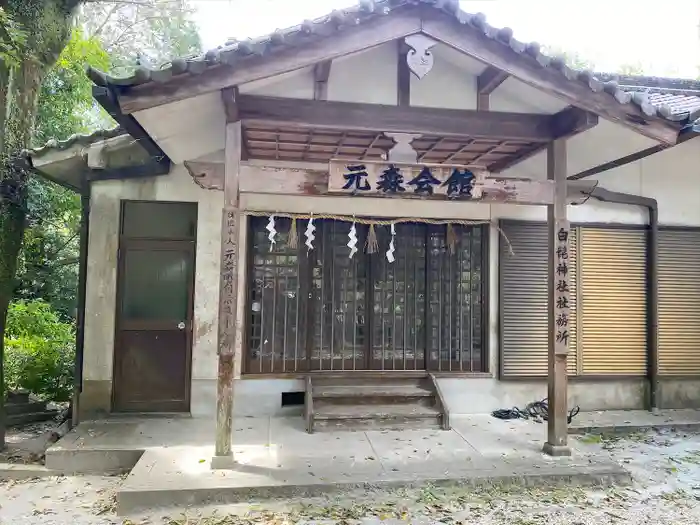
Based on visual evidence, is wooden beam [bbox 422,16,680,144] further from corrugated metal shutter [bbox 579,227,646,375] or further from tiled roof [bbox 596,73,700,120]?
tiled roof [bbox 596,73,700,120]

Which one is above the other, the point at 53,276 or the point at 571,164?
the point at 571,164

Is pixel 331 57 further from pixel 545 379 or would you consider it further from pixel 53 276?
pixel 53 276

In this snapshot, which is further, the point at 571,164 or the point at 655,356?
the point at 655,356

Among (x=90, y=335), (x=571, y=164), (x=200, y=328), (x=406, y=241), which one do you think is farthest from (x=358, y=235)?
(x=90, y=335)

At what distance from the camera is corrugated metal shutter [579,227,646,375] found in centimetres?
748

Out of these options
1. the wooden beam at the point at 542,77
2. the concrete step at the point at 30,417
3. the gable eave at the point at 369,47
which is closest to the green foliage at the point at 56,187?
the concrete step at the point at 30,417

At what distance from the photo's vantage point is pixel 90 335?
6590mm

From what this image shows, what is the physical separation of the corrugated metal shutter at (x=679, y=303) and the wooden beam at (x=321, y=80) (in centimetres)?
570

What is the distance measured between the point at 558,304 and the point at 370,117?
2789 mm

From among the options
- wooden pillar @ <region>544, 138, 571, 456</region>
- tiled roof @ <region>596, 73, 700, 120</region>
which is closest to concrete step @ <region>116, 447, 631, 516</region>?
wooden pillar @ <region>544, 138, 571, 456</region>

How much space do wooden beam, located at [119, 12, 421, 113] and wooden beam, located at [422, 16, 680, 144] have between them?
288mm

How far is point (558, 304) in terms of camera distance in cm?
550

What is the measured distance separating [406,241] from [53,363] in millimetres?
5323

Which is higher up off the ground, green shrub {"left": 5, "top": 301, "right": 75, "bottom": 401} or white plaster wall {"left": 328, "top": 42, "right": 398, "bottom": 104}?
white plaster wall {"left": 328, "top": 42, "right": 398, "bottom": 104}
